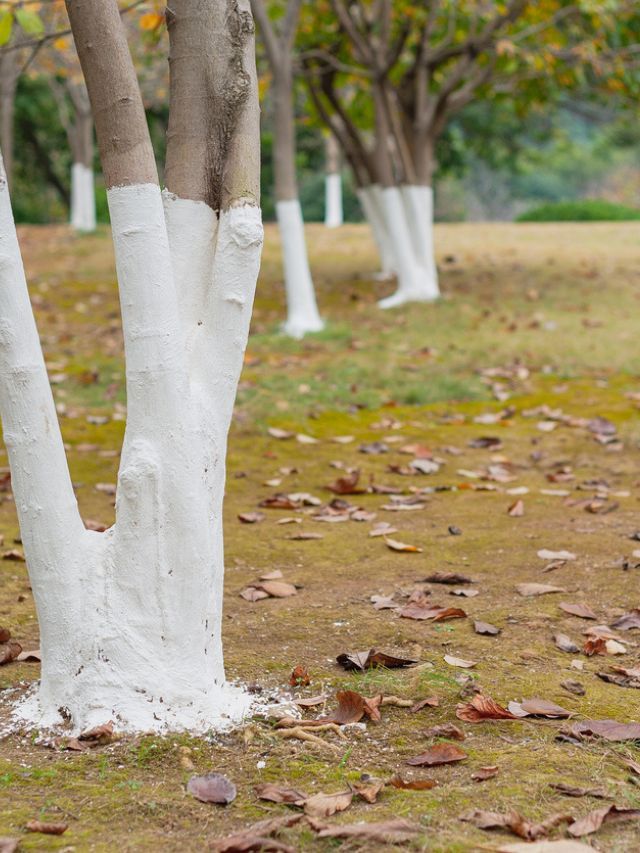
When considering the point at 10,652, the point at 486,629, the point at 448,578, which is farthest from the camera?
the point at 448,578

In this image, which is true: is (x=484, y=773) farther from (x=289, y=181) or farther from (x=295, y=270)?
→ (x=289, y=181)

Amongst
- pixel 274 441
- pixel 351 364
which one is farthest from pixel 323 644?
pixel 351 364

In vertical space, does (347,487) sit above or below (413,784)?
below

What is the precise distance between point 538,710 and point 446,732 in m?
0.29

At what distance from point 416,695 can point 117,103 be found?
1.85 metres

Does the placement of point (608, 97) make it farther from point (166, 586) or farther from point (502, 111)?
point (166, 586)

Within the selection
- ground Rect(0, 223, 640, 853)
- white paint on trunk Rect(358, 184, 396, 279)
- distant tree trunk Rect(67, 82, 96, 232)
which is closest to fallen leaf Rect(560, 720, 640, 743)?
ground Rect(0, 223, 640, 853)

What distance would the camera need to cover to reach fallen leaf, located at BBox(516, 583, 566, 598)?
12.2 ft

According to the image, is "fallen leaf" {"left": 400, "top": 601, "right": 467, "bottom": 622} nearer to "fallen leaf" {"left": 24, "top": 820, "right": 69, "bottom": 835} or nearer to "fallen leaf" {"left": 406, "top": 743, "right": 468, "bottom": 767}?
"fallen leaf" {"left": 406, "top": 743, "right": 468, "bottom": 767}

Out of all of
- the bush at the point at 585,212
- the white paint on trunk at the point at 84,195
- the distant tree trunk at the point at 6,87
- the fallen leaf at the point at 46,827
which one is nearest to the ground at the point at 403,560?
the fallen leaf at the point at 46,827

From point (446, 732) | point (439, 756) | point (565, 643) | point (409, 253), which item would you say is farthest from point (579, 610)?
point (409, 253)

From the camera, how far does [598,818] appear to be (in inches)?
84.0

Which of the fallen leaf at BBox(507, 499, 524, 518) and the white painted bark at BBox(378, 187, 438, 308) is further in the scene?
the white painted bark at BBox(378, 187, 438, 308)

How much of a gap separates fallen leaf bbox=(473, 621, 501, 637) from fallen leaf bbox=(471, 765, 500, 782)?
95cm
